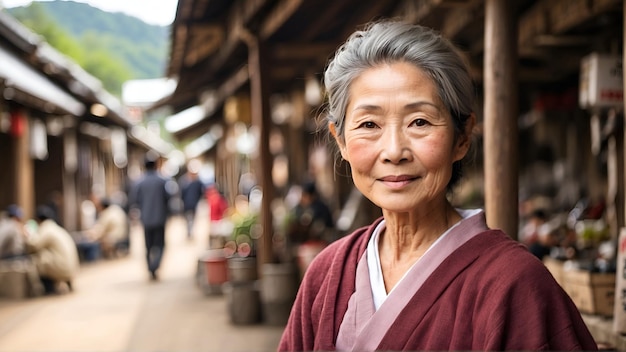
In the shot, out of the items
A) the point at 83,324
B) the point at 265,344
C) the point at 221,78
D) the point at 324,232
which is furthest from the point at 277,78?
the point at 265,344

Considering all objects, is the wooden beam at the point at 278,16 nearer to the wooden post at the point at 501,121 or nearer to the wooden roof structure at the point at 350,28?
the wooden roof structure at the point at 350,28

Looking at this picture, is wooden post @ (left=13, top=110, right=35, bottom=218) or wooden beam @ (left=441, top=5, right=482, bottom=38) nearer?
wooden beam @ (left=441, top=5, right=482, bottom=38)

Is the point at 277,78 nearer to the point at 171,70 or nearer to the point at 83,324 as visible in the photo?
the point at 171,70

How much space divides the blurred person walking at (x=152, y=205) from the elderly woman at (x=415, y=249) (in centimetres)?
1103

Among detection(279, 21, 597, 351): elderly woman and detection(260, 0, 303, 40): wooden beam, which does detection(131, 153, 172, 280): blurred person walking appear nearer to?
detection(260, 0, 303, 40): wooden beam

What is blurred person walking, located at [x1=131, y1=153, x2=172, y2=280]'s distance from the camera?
1321 cm

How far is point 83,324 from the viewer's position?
955cm

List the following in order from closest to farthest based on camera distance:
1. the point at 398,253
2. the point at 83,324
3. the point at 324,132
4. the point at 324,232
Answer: the point at 398,253 < the point at 324,132 < the point at 83,324 < the point at 324,232

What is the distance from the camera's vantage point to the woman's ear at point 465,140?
2.26 m

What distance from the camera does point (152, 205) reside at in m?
13.2

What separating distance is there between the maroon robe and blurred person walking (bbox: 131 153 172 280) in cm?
1127

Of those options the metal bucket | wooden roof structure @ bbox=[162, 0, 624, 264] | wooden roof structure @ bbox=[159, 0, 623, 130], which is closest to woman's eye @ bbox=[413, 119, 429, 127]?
wooden roof structure @ bbox=[162, 0, 624, 264]

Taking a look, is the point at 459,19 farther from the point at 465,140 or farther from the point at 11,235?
the point at 11,235

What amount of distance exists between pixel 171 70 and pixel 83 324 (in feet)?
19.5
